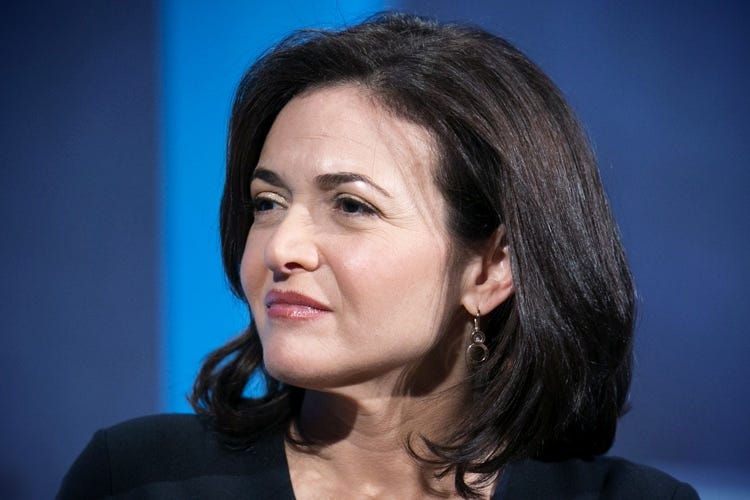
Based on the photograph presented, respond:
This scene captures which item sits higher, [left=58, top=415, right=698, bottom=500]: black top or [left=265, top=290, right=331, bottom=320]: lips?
[left=265, top=290, right=331, bottom=320]: lips

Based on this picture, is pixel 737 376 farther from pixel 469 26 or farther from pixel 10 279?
pixel 10 279

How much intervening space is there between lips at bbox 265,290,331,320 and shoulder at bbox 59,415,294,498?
308 mm

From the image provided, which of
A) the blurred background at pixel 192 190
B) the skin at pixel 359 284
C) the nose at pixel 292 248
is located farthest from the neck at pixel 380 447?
the blurred background at pixel 192 190

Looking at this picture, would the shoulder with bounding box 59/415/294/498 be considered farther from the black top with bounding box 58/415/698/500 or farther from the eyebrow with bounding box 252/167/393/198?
the eyebrow with bounding box 252/167/393/198

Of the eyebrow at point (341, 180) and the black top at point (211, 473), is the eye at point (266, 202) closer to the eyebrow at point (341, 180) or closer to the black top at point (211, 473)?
the eyebrow at point (341, 180)

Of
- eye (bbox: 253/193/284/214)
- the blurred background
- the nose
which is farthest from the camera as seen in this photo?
the blurred background

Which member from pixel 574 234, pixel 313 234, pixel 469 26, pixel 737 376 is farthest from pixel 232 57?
pixel 737 376

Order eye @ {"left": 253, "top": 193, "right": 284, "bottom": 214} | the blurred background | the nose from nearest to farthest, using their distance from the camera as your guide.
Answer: the nose < eye @ {"left": 253, "top": 193, "right": 284, "bottom": 214} < the blurred background

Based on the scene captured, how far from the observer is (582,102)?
2.13 m

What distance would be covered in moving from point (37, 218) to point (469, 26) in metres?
1.23

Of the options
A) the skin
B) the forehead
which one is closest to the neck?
the skin

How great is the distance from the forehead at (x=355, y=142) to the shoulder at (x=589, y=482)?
57 centimetres

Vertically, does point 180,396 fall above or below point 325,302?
below

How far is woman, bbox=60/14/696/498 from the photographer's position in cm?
140
